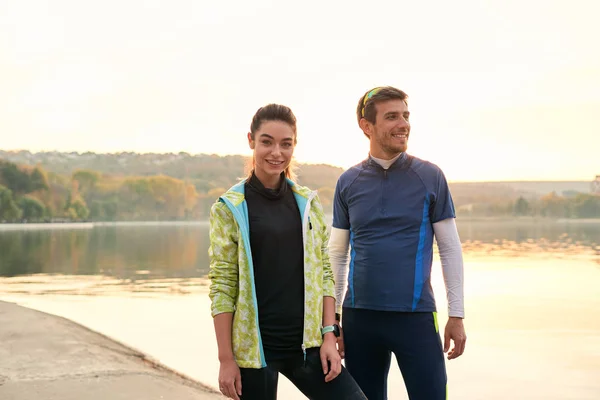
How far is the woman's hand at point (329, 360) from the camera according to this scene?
2.60 m

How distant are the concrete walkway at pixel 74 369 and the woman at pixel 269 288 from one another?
2389mm

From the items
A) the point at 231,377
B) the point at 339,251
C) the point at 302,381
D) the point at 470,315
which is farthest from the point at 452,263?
the point at 470,315

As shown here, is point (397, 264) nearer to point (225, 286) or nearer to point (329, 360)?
point (329, 360)

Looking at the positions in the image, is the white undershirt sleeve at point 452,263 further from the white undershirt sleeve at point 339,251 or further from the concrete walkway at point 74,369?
the concrete walkway at point 74,369

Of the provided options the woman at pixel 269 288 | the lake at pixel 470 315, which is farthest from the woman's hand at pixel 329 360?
the lake at pixel 470 315

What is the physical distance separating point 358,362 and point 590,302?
41.9 ft

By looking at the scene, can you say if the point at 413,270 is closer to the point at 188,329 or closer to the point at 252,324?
the point at 252,324

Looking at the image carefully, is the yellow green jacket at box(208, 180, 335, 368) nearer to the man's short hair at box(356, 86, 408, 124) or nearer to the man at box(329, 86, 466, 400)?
the man at box(329, 86, 466, 400)

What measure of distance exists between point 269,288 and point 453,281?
3.09ft

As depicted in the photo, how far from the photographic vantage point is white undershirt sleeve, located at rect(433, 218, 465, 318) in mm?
3023

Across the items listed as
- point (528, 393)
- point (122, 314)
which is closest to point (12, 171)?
point (122, 314)

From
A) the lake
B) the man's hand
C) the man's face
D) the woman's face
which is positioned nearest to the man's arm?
the man's hand

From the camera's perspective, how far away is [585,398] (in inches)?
271

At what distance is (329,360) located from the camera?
2.63m
